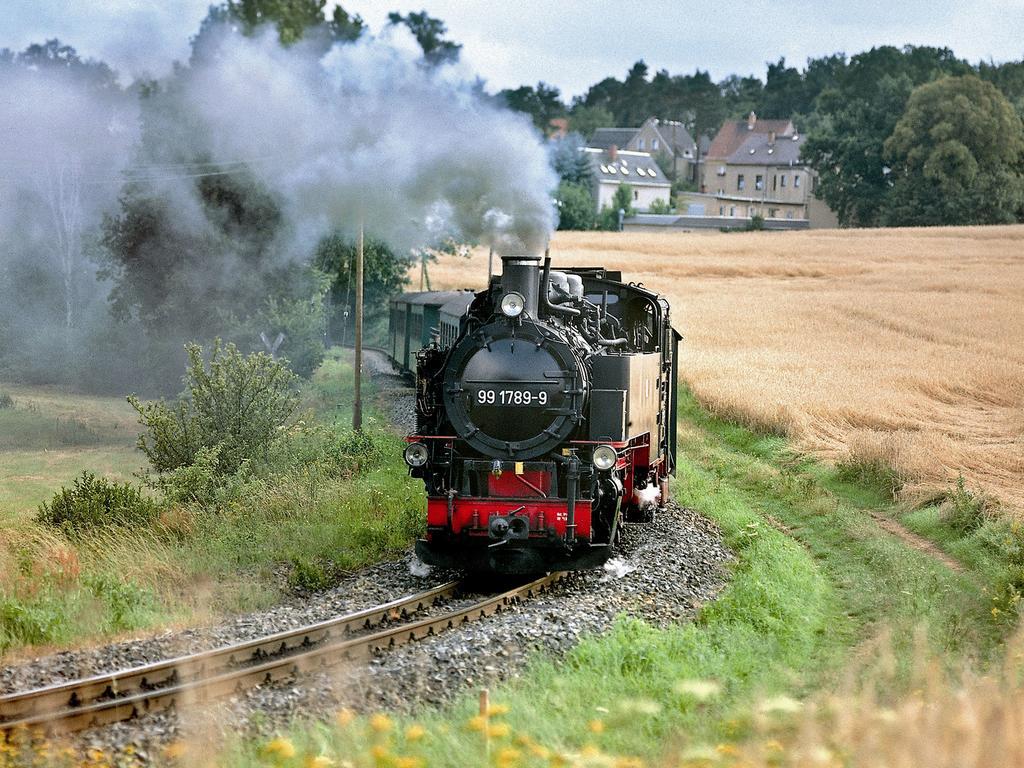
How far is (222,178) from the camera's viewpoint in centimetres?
2950

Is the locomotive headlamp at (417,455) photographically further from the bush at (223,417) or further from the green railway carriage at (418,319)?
the green railway carriage at (418,319)

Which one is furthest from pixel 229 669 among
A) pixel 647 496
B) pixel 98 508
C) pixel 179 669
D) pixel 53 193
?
pixel 53 193

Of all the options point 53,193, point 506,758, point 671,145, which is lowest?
point 506,758

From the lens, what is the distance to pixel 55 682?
8.17 meters

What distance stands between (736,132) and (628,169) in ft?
85.1

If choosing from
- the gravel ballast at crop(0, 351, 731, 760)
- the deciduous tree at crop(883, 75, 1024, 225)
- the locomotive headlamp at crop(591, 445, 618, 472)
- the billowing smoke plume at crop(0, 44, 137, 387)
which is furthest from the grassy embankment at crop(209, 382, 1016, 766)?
the deciduous tree at crop(883, 75, 1024, 225)

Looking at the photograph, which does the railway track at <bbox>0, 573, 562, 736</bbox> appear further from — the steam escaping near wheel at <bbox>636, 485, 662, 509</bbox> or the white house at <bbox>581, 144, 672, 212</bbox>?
the white house at <bbox>581, 144, 672, 212</bbox>

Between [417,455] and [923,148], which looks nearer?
[417,455]

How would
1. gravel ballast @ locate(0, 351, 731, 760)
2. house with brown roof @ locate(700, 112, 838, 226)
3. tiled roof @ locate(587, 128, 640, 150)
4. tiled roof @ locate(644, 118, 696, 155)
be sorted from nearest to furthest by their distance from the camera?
gravel ballast @ locate(0, 351, 731, 760) < house with brown roof @ locate(700, 112, 838, 226) < tiled roof @ locate(587, 128, 640, 150) < tiled roof @ locate(644, 118, 696, 155)

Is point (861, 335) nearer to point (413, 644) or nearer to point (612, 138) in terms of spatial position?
point (413, 644)

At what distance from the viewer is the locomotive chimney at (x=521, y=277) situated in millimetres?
11273

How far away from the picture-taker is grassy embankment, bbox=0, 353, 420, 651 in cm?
1002

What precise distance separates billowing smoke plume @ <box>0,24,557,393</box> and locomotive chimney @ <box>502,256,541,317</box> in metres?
4.02

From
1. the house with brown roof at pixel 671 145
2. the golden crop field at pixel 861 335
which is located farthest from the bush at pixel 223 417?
the house with brown roof at pixel 671 145
